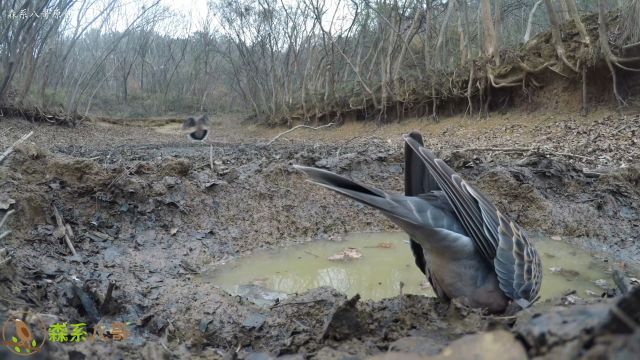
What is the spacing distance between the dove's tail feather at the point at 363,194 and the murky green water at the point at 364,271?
1790 mm

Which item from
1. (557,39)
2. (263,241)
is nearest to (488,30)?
(557,39)

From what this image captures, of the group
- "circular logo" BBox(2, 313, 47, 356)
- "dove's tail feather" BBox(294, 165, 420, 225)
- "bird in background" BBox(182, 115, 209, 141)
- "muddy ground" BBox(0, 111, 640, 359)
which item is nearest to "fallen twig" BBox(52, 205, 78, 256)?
"muddy ground" BBox(0, 111, 640, 359)

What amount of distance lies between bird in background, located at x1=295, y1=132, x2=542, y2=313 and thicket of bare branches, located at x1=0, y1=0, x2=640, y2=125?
8796 millimetres

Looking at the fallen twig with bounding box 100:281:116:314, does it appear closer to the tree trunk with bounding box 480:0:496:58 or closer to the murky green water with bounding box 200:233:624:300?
the murky green water with bounding box 200:233:624:300

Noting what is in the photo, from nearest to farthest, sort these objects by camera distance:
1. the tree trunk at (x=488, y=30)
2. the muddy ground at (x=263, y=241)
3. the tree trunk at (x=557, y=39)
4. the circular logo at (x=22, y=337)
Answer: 1. the circular logo at (x=22, y=337)
2. the muddy ground at (x=263, y=241)
3. the tree trunk at (x=557, y=39)
4. the tree trunk at (x=488, y=30)

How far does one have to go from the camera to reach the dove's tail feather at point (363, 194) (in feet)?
7.25

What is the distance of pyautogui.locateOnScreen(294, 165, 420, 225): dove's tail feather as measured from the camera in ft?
7.25

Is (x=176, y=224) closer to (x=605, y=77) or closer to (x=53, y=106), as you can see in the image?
(x=605, y=77)

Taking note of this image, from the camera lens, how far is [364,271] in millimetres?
4578

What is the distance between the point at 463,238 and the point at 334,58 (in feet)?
68.9

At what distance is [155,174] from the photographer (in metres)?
5.83

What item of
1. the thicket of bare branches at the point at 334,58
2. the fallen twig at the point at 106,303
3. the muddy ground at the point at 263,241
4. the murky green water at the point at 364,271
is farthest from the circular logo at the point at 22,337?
the thicket of bare branches at the point at 334,58

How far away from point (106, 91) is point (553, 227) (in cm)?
4132

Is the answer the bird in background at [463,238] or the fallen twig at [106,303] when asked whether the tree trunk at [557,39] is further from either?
the fallen twig at [106,303]
